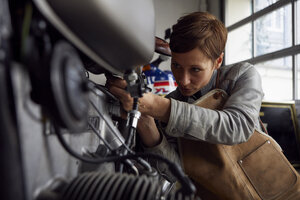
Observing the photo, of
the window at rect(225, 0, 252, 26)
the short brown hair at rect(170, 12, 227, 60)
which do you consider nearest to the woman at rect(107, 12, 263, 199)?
the short brown hair at rect(170, 12, 227, 60)

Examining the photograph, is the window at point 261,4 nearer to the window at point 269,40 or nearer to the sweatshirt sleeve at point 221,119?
the window at point 269,40

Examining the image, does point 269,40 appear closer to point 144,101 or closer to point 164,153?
point 164,153

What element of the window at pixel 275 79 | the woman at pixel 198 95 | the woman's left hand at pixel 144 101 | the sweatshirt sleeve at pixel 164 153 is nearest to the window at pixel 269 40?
the window at pixel 275 79

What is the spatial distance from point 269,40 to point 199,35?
185 cm

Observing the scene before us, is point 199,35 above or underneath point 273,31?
underneath

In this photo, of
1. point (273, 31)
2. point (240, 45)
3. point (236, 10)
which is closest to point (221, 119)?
point (273, 31)

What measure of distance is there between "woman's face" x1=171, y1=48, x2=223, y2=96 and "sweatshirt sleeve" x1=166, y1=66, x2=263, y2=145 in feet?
0.33

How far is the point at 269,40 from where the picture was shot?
7.36 ft

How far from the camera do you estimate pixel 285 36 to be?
202 centimetres

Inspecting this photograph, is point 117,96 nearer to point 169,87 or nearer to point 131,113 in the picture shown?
point 131,113

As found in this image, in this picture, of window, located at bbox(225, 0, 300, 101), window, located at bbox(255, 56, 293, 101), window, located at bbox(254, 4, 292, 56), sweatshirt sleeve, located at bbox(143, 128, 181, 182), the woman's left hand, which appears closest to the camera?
the woman's left hand

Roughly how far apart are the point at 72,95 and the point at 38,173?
9 cm

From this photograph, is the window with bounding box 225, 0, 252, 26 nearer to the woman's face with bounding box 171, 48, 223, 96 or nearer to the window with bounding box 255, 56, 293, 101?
the window with bounding box 255, 56, 293, 101

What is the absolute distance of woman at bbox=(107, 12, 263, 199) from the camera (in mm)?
491
